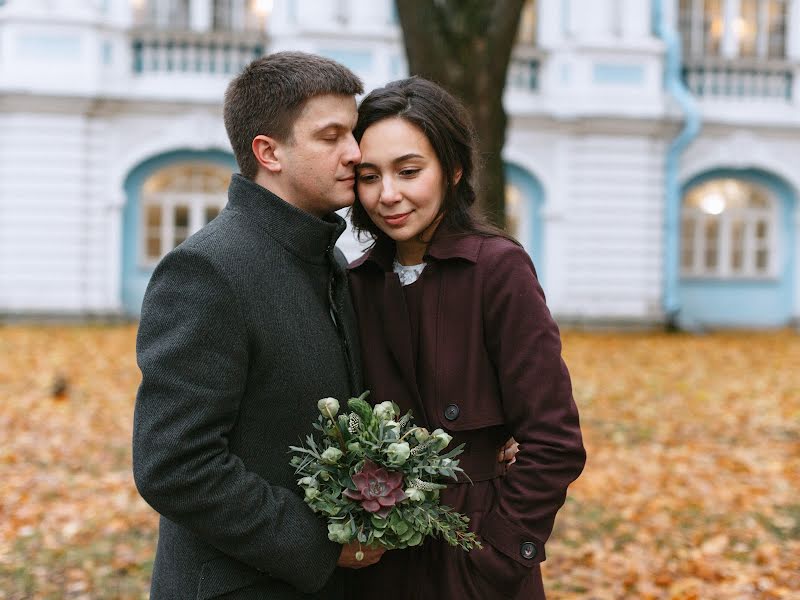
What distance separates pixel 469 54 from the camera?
6.53 m

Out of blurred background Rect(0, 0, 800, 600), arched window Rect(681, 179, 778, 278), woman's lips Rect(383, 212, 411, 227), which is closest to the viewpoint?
woman's lips Rect(383, 212, 411, 227)

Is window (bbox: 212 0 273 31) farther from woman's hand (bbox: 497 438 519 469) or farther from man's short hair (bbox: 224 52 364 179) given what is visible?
woman's hand (bbox: 497 438 519 469)

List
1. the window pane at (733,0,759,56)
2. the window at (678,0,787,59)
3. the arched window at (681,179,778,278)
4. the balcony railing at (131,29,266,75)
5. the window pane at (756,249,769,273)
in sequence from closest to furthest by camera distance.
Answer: the balcony railing at (131,29,266,75)
the window at (678,0,787,59)
the window pane at (733,0,759,56)
the arched window at (681,179,778,278)
the window pane at (756,249,769,273)

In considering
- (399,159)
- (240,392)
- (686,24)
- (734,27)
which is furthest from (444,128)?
(734,27)

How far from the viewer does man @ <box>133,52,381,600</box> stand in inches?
81.7

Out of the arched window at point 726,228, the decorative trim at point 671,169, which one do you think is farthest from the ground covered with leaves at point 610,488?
the arched window at point 726,228

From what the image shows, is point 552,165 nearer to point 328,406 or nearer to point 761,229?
point 761,229

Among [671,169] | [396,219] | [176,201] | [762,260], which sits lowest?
[762,260]

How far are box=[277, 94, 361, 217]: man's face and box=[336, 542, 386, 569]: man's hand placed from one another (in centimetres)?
84

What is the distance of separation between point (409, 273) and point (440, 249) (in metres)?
0.16

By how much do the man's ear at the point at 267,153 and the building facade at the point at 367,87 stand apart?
549 inches

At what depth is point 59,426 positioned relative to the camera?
8.73 m

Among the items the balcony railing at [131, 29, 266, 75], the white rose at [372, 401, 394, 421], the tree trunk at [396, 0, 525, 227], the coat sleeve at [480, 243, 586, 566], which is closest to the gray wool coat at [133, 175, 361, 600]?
the white rose at [372, 401, 394, 421]

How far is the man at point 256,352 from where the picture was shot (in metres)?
2.08
